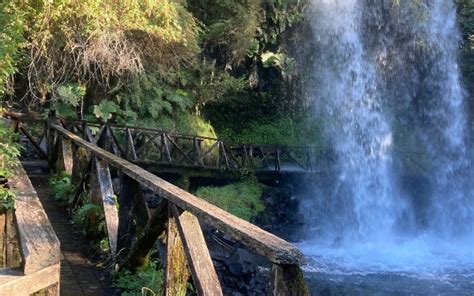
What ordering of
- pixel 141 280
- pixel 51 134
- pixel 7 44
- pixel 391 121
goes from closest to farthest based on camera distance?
pixel 141 280
pixel 7 44
pixel 51 134
pixel 391 121

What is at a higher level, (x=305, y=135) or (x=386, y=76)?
(x=386, y=76)

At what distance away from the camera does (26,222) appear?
261 cm

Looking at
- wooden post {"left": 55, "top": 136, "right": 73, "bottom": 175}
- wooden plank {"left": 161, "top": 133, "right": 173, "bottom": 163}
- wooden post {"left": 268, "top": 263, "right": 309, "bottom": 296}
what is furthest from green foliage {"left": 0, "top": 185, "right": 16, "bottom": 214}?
wooden plank {"left": 161, "top": 133, "right": 173, "bottom": 163}

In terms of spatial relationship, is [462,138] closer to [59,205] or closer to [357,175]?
[357,175]

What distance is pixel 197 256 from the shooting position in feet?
8.30

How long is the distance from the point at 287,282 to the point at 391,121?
1841cm

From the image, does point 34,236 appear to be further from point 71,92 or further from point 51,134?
point 71,92

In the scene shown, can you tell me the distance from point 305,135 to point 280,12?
4.60 metres

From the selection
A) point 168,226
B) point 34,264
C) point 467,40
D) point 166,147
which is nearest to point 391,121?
point 467,40

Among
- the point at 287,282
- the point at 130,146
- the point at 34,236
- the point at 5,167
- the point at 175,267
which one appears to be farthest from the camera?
the point at 130,146

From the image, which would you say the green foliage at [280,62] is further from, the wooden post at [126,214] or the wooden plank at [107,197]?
the wooden post at [126,214]

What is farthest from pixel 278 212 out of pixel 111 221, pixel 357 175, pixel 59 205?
pixel 111 221

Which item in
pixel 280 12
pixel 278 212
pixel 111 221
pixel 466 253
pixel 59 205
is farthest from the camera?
pixel 280 12

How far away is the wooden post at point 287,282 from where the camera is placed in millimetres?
1850
